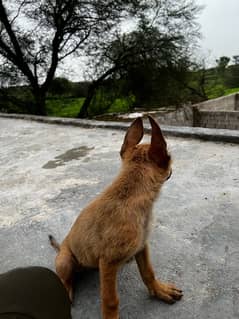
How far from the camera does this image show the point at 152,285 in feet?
4.62

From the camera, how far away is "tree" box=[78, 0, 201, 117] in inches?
390

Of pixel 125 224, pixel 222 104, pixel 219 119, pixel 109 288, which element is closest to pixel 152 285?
pixel 109 288

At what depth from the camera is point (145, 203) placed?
4.09 ft

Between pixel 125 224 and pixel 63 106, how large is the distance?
36.1 ft

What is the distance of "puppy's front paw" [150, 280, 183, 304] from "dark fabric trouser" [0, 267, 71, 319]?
638 mm

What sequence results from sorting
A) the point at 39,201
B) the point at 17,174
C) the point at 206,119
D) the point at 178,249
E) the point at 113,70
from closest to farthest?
the point at 178,249, the point at 39,201, the point at 17,174, the point at 206,119, the point at 113,70

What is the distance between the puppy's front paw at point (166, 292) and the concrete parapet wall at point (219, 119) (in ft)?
26.1

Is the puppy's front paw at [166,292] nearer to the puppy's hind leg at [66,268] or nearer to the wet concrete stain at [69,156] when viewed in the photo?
the puppy's hind leg at [66,268]

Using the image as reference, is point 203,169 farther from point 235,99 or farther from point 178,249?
point 235,99

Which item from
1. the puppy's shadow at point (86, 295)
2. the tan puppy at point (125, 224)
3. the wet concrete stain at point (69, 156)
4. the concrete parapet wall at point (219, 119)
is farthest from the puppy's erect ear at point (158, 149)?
the concrete parapet wall at point (219, 119)

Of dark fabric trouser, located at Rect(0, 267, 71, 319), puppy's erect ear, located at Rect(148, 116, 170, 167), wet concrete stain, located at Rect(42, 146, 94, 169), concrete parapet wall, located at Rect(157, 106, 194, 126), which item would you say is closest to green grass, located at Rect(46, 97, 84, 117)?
concrete parapet wall, located at Rect(157, 106, 194, 126)

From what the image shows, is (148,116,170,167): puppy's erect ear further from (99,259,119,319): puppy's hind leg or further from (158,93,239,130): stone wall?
(158,93,239,130): stone wall

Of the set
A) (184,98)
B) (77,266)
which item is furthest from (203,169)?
(184,98)

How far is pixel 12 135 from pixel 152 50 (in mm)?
6244
